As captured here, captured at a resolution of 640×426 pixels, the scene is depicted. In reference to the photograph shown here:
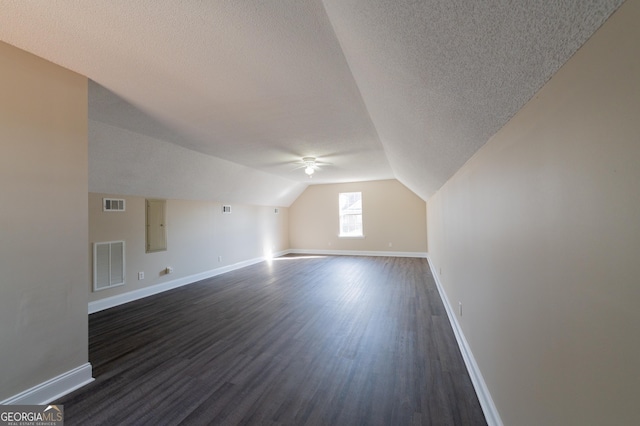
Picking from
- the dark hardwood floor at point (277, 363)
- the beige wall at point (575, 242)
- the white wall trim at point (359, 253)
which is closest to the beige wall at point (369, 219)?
the white wall trim at point (359, 253)

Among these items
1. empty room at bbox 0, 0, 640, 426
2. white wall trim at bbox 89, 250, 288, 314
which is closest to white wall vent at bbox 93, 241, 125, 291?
empty room at bbox 0, 0, 640, 426

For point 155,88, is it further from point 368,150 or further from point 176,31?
point 368,150

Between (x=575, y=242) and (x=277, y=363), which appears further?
(x=277, y=363)

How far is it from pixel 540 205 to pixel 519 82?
17.7 inches

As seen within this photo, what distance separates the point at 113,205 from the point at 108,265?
35.1 inches

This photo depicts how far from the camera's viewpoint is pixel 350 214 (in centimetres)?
849

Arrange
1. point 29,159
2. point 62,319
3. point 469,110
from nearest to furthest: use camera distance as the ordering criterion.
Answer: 1. point 469,110
2. point 29,159
3. point 62,319

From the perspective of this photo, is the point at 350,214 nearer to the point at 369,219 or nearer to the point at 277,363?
the point at 369,219

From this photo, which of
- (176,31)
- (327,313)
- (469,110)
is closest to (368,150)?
(327,313)

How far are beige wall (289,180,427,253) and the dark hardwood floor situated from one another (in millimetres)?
3688

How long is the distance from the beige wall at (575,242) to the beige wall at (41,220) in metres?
2.91

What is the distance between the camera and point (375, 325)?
304 cm

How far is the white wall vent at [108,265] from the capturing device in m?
3.64

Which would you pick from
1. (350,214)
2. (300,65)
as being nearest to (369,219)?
(350,214)
